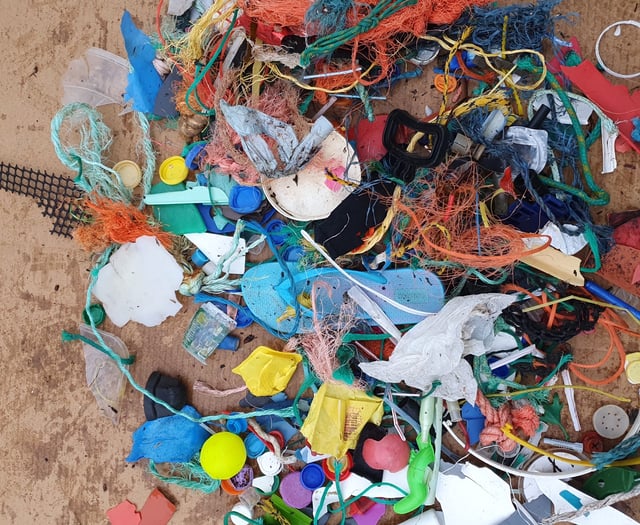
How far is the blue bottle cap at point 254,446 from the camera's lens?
1.31 metres

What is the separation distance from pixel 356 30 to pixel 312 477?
106cm

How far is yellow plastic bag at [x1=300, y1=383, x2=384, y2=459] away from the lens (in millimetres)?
1229

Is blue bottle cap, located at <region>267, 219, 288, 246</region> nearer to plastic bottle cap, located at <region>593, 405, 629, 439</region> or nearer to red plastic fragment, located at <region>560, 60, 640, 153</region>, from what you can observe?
red plastic fragment, located at <region>560, 60, 640, 153</region>

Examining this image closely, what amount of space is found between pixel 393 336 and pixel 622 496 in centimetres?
62

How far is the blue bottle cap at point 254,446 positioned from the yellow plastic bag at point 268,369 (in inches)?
5.1

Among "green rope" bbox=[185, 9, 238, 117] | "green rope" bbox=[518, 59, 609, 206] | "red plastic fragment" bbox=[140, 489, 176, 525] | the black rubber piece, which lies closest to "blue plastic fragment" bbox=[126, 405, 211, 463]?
the black rubber piece

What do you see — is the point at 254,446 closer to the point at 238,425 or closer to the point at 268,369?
the point at 238,425

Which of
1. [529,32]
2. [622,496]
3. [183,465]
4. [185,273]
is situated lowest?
[183,465]

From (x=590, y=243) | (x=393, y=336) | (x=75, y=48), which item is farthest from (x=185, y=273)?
(x=590, y=243)

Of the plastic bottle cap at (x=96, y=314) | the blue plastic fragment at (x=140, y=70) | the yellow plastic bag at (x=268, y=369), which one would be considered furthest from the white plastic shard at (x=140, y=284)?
the blue plastic fragment at (x=140, y=70)

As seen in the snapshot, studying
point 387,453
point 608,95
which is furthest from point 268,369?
point 608,95

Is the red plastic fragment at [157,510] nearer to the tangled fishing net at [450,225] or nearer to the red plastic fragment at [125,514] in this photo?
the red plastic fragment at [125,514]

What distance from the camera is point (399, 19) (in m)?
1.14

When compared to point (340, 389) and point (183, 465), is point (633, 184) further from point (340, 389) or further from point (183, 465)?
point (183, 465)
